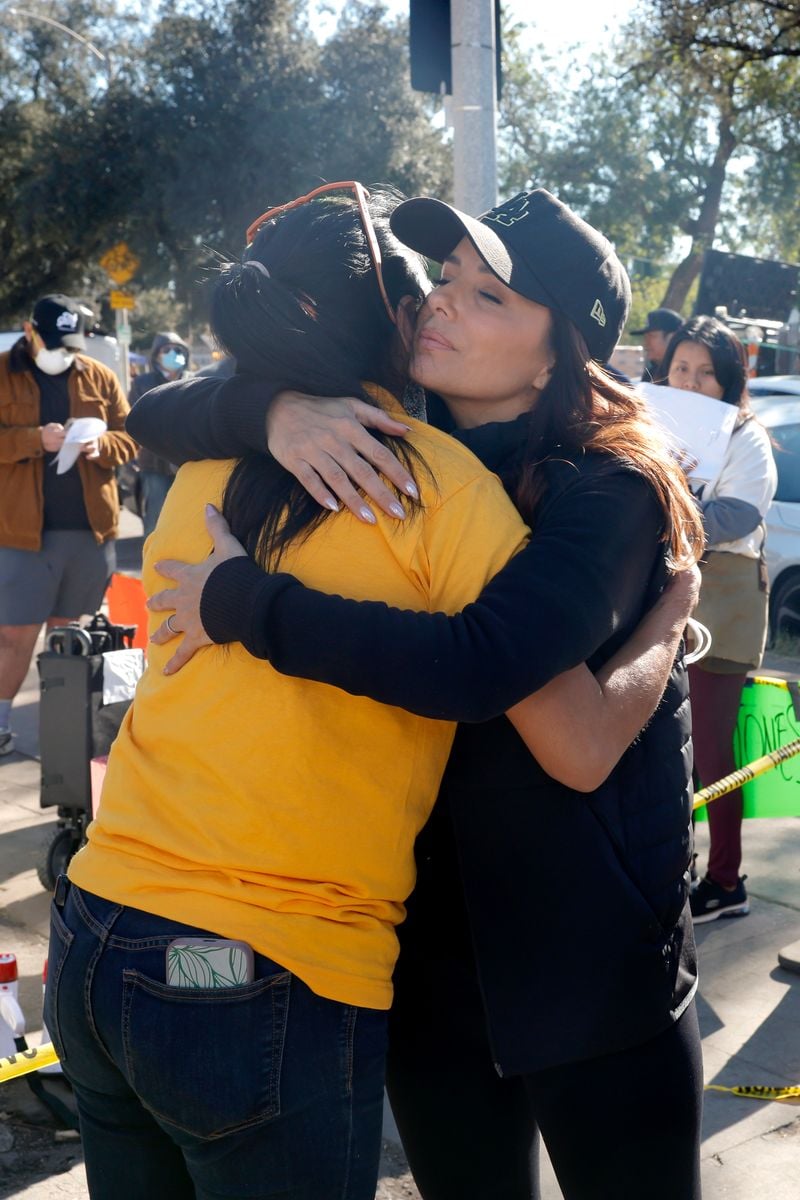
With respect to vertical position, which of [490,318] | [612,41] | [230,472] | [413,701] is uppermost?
[612,41]

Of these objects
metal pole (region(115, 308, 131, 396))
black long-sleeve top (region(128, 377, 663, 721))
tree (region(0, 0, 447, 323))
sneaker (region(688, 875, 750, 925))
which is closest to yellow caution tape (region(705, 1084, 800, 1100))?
sneaker (region(688, 875, 750, 925))

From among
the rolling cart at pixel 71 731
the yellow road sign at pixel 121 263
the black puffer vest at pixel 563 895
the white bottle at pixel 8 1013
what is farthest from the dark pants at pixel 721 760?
the yellow road sign at pixel 121 263

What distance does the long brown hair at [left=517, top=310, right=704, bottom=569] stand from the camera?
1.72 meters

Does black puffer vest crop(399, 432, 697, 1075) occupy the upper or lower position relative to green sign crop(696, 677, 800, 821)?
upper

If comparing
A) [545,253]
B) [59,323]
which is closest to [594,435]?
[545,253]

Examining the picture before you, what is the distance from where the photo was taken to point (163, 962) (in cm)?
Result: 149

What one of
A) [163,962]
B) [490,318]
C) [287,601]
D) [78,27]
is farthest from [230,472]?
[78,27]

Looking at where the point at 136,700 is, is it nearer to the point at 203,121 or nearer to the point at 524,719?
the point at 524,719

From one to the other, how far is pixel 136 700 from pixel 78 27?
95.6ft

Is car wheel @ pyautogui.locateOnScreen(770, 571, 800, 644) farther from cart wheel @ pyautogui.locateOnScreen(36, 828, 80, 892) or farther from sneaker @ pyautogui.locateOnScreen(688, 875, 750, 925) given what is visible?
cart wheel @ pyautogui.locateOnScreen(36, 828, 80, 892)

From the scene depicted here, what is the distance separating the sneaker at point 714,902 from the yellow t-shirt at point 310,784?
2.82 m

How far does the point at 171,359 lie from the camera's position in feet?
30.8

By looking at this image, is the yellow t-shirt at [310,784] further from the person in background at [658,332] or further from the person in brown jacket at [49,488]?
the person in background at [658,332]

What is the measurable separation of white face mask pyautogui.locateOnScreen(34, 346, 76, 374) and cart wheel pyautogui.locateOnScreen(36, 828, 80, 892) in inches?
90.6
